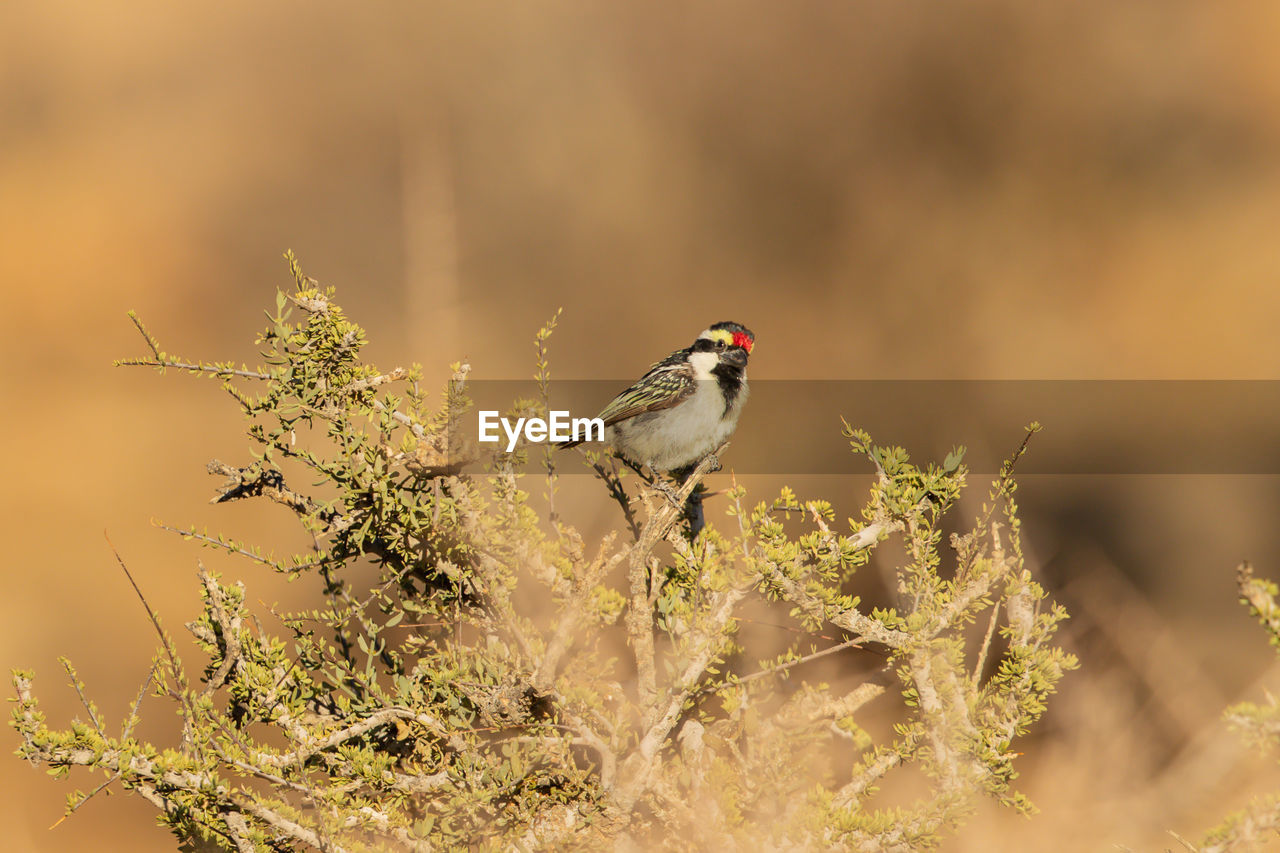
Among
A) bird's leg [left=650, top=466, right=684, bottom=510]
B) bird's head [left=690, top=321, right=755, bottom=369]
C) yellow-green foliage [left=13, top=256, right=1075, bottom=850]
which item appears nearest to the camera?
yellow-green foliage [left=13, top=256, right=1075, bottom=850]

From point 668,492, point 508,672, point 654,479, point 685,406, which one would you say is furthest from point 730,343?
point 508,672

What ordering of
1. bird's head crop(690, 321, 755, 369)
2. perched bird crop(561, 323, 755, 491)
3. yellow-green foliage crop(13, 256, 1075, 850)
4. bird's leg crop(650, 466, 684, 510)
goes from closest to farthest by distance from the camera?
yellow-green foliage crop(13, 256, 1075, 850)
bird's leg crop(650, 466, 684, 510)
perched bird crop(561, 323, 755, 491)
bird's head crop(690, 321, 755, 369)

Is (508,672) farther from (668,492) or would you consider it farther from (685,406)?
(685,406)

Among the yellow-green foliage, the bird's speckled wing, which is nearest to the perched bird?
the bird's speckled wing

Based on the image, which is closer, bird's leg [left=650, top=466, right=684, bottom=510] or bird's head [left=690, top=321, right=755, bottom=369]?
bird's leg [left=650, top=466, right=684, bottom=510]

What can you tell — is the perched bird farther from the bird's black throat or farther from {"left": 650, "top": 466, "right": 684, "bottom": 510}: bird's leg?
{"left": 650, "top": 466, "right": 684, "bottom": 510}: bird's leg

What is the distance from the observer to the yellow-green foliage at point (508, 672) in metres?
1.19

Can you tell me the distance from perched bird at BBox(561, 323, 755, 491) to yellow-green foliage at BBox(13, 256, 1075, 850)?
0.77 metres

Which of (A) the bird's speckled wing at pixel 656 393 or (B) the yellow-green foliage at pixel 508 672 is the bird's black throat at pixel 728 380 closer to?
(A) the bird's speckled wing at pixel 656 393

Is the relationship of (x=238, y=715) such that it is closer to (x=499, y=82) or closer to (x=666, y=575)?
(x=666, y=575)

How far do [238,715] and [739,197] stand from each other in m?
3.73

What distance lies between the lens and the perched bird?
2.16m

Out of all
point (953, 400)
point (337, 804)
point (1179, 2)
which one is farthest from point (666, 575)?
point (1179, 2)

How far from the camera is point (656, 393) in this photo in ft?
7.36
